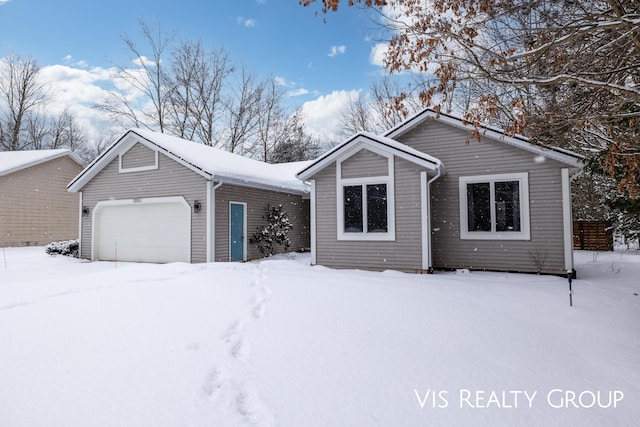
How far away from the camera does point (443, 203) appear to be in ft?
32.1

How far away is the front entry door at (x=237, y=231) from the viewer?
38.1 feet

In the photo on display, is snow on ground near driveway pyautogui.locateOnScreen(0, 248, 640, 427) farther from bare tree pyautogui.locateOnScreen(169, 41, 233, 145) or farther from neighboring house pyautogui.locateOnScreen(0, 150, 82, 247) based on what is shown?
bare tree pyautogui.locateOnScreen(169, 41, 233, 145)

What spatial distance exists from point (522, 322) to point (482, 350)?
131 centimetres

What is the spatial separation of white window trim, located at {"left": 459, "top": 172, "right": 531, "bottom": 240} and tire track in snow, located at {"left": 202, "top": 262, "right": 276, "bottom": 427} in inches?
273

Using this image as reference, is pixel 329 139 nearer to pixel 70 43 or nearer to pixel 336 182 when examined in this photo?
pixel 70 43

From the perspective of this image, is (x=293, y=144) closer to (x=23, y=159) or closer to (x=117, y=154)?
(x=23, y=159)

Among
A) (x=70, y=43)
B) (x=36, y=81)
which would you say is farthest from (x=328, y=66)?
(x=36, y=81)

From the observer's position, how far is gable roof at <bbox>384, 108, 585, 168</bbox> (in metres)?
8.36

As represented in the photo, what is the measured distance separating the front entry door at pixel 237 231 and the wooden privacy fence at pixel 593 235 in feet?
44.7

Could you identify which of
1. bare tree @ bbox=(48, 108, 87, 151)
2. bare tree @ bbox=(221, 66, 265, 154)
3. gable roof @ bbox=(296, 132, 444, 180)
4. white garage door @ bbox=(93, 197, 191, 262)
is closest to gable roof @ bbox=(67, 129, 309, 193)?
white garage door @ bbox=(93, 197, 191, 262)

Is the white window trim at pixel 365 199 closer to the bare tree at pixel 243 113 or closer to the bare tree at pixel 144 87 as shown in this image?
the bare tree at pixel 243 113

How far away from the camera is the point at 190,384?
2.87m

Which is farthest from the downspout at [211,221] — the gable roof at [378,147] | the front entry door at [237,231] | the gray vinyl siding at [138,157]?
the gable roof at [378,147]

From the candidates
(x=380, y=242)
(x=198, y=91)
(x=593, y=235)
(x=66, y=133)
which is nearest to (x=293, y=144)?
(x=198, y=91)
